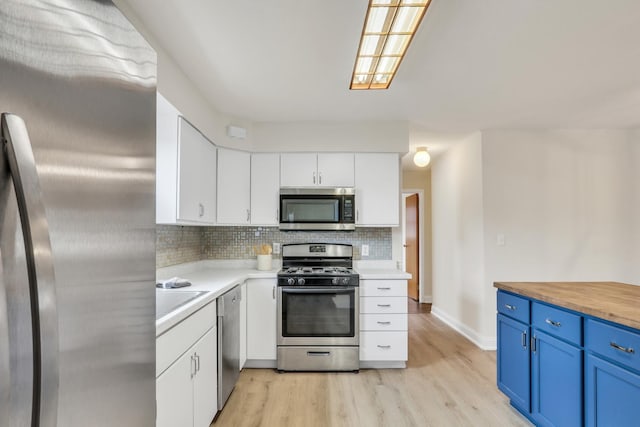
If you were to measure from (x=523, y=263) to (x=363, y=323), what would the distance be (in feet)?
6.53

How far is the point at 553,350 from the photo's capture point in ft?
6.73

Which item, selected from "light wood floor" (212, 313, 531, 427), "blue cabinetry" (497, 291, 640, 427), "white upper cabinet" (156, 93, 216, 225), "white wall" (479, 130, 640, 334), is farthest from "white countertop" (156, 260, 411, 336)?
"white wall" (479, 130, 640, 334)

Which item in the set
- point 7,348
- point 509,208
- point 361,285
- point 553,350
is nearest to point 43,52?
point 7,348

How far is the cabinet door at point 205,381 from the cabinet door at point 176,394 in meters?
0.09

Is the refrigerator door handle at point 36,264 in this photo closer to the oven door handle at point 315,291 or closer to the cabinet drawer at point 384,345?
the oven door handle at point 315,291

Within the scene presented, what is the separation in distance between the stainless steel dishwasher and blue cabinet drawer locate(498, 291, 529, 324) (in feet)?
6.49

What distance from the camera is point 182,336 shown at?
173cm

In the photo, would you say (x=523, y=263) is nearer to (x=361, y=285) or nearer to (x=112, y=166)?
(x=361, y=285)

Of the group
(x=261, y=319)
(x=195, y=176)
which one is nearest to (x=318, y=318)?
(x=261, y=319)

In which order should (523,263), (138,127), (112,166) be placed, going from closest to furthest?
(112,166) < (138,127) < (523,263)

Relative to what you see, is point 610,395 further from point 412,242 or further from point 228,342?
point 412,242

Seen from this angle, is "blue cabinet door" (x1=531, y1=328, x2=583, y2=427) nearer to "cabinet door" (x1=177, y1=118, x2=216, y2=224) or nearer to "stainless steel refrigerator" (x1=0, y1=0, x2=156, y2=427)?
"stainless steel refrigerator" (x1=0, y1=0, x2=156, y2=427)

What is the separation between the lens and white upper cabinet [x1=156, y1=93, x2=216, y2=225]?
2.38m

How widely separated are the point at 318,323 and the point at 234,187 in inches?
59.6
